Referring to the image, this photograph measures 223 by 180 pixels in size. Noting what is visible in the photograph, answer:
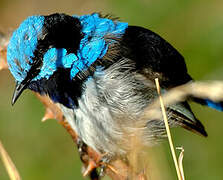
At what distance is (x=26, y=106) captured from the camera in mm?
5914

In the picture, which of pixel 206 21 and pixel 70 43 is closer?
pixel 70 43

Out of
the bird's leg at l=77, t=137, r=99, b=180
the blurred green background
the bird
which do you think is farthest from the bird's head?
the blurred green background

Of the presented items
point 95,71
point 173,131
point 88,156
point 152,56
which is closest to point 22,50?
point 95,71

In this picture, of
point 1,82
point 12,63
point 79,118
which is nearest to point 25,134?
point 1,82

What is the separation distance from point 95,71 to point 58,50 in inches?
13.6

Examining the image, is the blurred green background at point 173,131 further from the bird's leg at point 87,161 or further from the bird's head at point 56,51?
the bird's head at point 56,51

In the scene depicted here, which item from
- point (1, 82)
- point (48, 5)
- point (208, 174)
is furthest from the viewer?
point (48, 5)

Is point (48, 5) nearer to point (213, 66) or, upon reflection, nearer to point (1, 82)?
point (1, 82)

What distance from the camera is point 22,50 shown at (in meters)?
3.38

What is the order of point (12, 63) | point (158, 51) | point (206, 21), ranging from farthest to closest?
point (206, 21), point (158, 51), point (12, 63)

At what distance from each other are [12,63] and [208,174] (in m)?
2.60

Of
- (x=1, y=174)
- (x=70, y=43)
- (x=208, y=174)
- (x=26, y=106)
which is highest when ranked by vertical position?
Answer: (x=70, y=43)

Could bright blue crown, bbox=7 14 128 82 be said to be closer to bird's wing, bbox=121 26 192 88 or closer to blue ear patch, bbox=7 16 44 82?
blue ear patch, bbox=7 16 44 82

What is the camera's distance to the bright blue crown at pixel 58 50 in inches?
134
